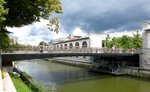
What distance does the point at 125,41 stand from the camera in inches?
2447

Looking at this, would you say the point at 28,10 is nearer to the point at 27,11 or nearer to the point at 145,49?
the point at 27,11

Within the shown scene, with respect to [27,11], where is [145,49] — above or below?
below

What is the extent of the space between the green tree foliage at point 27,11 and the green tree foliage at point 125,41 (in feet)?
140

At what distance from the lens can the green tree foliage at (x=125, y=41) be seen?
57.3 m

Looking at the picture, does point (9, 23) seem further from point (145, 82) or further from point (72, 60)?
point (72, 60)

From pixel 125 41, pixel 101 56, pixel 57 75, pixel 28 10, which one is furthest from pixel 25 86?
pixel 125 41

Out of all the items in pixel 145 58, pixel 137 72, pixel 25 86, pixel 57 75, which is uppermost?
pixel 145 58

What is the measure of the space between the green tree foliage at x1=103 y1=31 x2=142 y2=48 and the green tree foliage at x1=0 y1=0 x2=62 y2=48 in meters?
42.6

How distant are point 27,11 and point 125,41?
47.9 meters

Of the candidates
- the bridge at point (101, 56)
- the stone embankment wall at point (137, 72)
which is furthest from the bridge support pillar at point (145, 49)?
the stone embankment wall at point (137, 72)

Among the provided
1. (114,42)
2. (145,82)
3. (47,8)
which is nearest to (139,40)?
(114,42)

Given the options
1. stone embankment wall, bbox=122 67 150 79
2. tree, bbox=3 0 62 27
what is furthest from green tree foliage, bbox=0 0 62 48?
stone embankment wall, bbox=122 67 150 79

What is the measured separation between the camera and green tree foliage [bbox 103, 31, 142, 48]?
57.3 metres

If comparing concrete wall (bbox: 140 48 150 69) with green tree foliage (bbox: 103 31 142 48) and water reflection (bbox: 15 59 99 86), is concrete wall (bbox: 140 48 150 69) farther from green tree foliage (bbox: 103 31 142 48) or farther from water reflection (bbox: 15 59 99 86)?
green tree foliage (bbox: 103 31 142 48)
